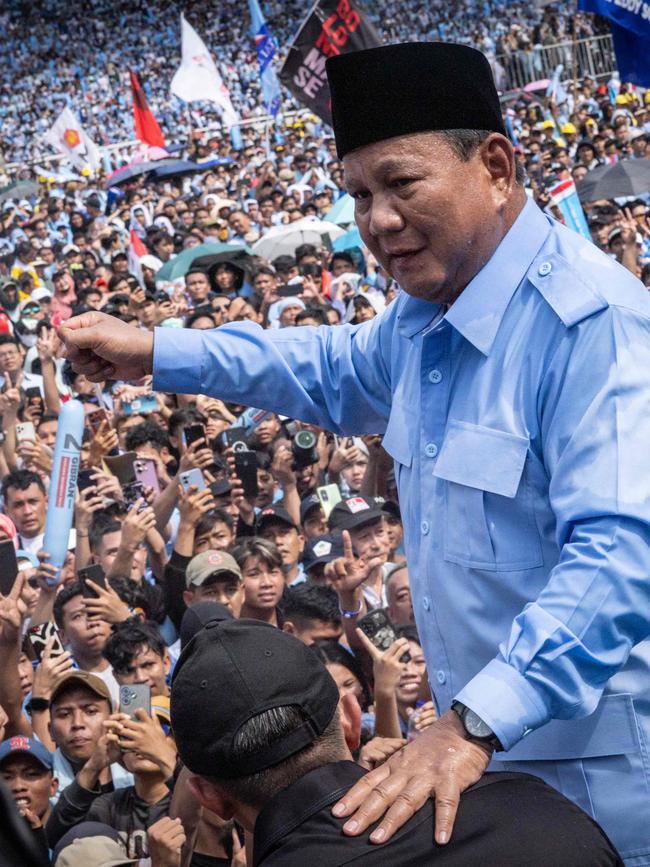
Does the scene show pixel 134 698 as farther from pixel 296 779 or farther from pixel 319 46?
pixel 319 46

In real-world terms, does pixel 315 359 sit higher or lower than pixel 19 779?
higher

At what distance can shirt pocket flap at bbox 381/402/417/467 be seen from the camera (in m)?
2.02

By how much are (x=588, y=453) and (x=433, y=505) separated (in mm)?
306

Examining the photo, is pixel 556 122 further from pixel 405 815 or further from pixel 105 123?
pixel 405 815

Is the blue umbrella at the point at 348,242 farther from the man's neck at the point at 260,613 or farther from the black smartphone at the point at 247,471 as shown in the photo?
the man's neck at the point at 260,613

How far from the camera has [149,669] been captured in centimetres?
459

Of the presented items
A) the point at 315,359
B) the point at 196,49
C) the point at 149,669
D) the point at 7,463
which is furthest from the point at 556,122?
the point at 315,359

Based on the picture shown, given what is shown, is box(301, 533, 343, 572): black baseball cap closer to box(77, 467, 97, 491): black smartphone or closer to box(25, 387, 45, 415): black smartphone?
box(77, 467, 97, 491): black smartphone

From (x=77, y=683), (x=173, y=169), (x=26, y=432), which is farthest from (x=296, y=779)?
(x=173, y=169)

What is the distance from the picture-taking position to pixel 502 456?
1.82 metres

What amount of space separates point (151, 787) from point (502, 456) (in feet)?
7.52

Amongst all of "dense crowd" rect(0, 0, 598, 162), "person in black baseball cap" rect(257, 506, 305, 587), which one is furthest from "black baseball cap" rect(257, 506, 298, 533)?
"dense crowd" rect(0, 0, 598, 162)

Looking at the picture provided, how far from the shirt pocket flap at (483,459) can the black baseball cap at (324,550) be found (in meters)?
3.59

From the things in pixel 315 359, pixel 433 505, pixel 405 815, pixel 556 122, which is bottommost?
pixel 556 122
